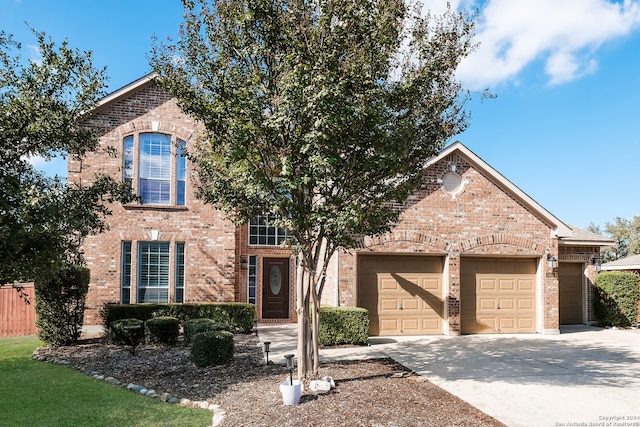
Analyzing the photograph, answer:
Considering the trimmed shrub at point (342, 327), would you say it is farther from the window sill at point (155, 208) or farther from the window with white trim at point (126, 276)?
the window with white trim at point (126, 276)

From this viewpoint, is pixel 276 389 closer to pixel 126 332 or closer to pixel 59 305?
pixel 126 332

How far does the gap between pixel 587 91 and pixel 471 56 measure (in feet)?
33.4

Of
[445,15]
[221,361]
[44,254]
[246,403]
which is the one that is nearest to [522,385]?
[246,403]

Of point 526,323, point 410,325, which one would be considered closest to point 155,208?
point 410,325

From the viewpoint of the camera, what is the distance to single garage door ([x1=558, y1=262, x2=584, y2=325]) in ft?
51.7

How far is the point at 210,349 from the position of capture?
8.91 m

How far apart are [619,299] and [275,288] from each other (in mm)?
11484

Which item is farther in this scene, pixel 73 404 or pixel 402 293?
pixel 402 293

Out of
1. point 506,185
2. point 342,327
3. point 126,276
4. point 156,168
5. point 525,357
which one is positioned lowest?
point 525,357

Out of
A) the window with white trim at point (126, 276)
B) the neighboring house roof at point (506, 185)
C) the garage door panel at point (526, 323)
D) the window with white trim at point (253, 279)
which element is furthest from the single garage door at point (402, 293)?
the window with white trim at point (126, 276)

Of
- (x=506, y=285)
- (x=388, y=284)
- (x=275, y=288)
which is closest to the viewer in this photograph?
(x=388, y=284)

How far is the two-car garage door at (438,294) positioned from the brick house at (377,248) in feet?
0.10

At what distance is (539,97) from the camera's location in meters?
15.5

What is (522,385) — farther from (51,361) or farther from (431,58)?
(51,361)
